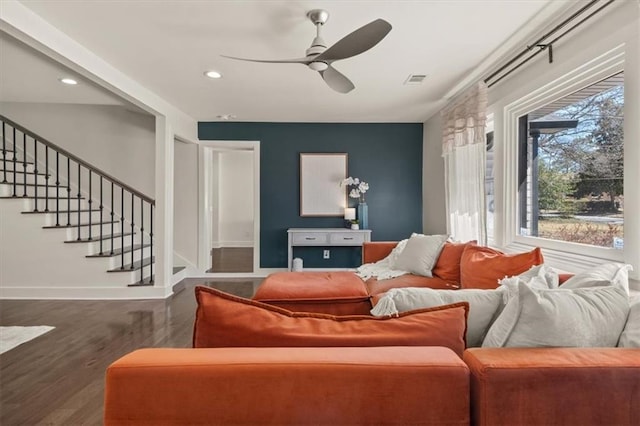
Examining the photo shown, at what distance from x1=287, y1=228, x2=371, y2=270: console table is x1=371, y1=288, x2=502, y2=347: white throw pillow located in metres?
3.62

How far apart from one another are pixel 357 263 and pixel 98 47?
4077 millimetres

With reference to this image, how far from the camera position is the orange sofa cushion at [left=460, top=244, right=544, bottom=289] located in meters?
1.98

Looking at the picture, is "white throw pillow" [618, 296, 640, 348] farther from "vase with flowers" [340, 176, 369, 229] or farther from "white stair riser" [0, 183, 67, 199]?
"white stair riser" [0, 183, 67, 199]

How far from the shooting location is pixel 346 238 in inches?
190

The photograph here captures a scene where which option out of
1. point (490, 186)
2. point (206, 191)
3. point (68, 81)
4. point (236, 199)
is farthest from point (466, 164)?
point (236, 199)

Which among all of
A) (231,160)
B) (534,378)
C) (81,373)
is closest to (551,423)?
(534,378)

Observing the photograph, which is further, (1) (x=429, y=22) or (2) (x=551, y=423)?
(1) (x=429, y=22)

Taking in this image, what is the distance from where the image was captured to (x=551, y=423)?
75cm

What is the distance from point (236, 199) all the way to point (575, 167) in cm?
708

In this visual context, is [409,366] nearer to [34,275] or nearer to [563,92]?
[563,92]

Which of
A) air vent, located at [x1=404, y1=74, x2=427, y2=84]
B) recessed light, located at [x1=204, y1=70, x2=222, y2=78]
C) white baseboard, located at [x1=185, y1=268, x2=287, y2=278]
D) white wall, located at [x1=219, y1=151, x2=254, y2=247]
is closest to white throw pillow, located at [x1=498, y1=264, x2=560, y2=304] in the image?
air vent, located at [x1=404, y1=74, x2=427, y2=84]

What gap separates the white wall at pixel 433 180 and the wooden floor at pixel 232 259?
2.93 metres

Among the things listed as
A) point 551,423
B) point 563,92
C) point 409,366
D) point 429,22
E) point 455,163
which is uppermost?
point 429,22

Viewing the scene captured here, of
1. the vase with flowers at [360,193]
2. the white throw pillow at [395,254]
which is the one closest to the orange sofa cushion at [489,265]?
the white throw pillow at [395,254]
